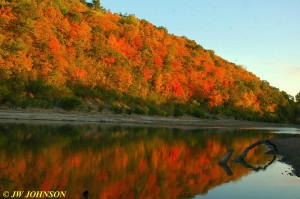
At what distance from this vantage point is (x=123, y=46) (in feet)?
393

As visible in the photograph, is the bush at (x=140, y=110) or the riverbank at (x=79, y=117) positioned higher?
the bush at (x=140, y=110)

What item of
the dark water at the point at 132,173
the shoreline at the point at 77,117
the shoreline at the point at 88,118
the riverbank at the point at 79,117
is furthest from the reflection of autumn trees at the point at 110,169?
the riverbank at the point at 79,117

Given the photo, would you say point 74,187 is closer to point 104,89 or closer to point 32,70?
point 32,70

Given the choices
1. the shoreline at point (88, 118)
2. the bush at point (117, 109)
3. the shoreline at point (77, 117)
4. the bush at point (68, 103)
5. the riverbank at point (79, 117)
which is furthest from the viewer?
the bush at point (117, 109)

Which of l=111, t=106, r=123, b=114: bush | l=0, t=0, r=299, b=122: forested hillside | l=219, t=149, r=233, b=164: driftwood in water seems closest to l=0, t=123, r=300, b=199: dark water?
l=219, t=149, r=233, b=164: driftwood in water

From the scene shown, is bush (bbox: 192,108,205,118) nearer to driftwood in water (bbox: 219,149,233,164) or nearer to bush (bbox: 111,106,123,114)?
bush (bbox: 111,106,123,114)

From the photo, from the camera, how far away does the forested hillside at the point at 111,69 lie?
78.9m

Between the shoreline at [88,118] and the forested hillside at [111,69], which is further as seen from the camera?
the forested hillside at [111,69]

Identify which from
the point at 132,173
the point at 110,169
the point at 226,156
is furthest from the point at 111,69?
the point at 132,173

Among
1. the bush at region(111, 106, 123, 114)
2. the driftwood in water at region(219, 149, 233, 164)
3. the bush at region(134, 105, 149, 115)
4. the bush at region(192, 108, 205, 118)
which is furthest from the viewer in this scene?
the bush at region(192, 108, 205, 118)

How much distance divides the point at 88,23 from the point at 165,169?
96839 mm

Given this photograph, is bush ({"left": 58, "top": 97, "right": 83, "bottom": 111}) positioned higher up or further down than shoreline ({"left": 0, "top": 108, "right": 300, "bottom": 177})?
higher up

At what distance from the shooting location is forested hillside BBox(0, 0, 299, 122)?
78.9 metres

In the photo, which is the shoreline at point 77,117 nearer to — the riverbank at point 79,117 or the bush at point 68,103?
the riverbank at point 79,117
